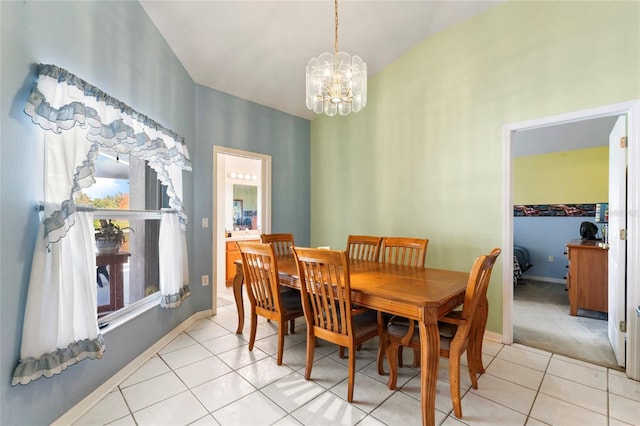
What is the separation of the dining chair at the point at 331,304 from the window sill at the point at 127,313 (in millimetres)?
1356

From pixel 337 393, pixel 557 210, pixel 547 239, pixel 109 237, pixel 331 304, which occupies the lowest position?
pixel 337 393

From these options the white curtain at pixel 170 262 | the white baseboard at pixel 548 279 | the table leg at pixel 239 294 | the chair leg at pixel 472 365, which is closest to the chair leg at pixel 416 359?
the chair leg at pixel 472 365

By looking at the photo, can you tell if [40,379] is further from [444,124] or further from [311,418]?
[444,124]

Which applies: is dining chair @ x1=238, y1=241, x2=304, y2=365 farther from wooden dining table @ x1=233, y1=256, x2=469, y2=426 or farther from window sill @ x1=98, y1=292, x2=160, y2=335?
window sill @ x1=98, y1=292, x2=160, y2=335

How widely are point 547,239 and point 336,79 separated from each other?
5273 mm


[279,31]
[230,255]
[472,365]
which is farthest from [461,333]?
[230,255]

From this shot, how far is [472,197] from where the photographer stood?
2.88 m

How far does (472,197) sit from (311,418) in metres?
2.43

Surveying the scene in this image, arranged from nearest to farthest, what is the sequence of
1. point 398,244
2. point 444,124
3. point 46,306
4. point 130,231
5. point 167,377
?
point 46,306 → point 167,377 → point 130,231 → point 398,244 → point 444,124

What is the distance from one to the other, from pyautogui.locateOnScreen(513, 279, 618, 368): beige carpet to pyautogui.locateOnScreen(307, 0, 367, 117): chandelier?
279cm

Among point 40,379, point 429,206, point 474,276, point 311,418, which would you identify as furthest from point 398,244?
point 40,379

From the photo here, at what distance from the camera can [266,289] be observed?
237 centimetres

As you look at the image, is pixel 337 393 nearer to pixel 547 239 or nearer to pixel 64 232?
pixel 64 232

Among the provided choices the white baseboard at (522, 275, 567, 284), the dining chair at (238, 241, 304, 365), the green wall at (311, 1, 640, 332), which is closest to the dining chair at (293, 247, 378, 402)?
the dining chair at (238, 241, 304, 365)
